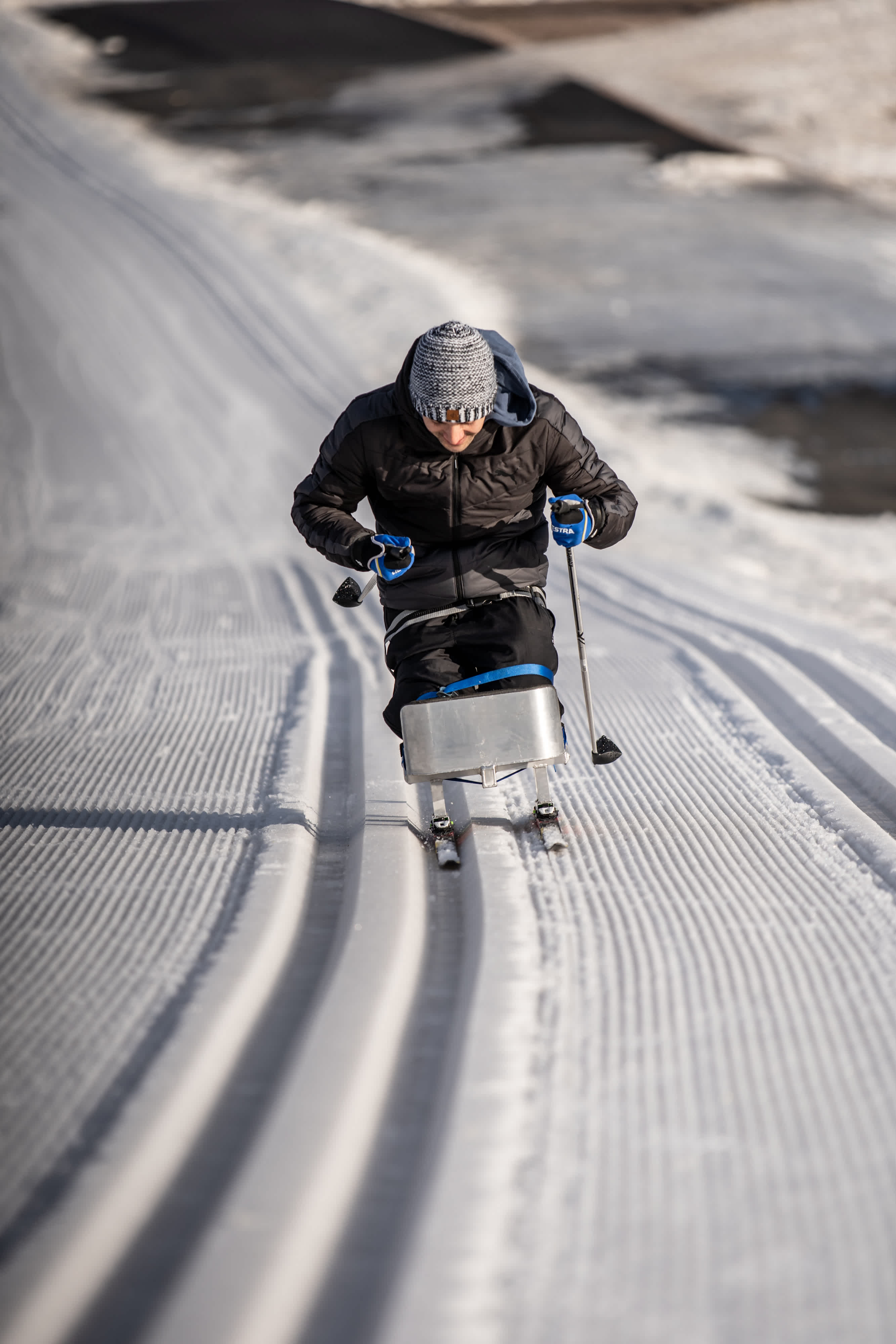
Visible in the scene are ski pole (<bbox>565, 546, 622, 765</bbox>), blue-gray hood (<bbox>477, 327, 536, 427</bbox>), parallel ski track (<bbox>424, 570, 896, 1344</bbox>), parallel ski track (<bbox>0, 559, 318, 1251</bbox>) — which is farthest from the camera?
ski pole (<bbox>565, 546, 622, 765</bbox>)

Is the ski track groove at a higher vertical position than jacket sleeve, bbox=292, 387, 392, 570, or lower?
lower

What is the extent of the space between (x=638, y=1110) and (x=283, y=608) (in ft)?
14.8

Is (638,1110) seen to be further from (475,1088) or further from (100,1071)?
(100,1071)

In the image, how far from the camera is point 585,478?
3.01m

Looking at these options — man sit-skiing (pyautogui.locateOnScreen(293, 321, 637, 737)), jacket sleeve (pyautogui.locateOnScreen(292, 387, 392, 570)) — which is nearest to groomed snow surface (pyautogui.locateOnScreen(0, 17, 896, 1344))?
man sit-skiing (pyautogui.locateOnScreen(293, 321, 637, 737))

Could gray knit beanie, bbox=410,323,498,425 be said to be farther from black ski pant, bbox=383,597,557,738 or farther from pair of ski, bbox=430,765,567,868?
pair of ski, bbox=430,765,567,868

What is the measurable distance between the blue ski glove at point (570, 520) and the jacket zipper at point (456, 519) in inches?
10.3

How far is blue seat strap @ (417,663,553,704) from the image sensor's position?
2953mm

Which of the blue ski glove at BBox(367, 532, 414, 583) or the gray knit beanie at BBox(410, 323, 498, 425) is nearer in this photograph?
the gray knit beanie at BBox(410, 323, 498, 425)

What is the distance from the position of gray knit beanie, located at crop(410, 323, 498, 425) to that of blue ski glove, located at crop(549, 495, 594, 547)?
1.23 feet

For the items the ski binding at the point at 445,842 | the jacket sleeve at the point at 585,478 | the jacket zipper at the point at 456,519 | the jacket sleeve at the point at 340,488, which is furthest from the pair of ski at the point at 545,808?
the jacket sleeve at the point at 340,488

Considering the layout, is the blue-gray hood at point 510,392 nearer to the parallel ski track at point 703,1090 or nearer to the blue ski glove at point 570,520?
the blue ski glove at point 570,520

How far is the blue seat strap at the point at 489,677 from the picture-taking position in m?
2.95

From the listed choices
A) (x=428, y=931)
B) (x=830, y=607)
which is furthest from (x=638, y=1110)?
(x=830, y=607)
